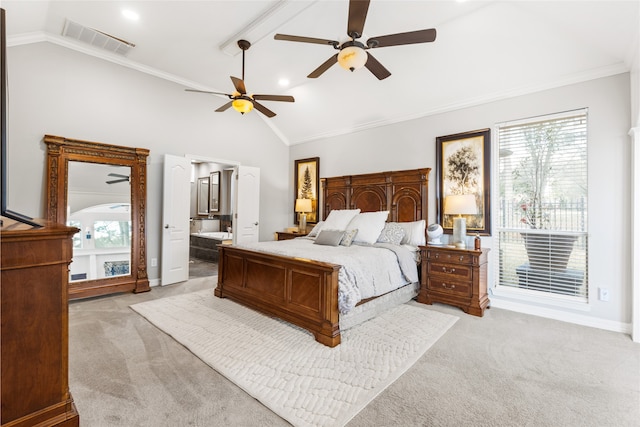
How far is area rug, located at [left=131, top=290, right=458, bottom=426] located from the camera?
188cm

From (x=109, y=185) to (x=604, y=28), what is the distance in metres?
5.96

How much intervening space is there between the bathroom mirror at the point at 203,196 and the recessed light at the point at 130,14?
5.22 metres

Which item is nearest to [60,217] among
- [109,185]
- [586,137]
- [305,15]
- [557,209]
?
[109,185]

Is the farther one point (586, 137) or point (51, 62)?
point (51, 62)

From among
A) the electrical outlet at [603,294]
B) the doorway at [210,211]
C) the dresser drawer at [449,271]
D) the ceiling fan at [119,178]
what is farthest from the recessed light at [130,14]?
Answer: the electrical outlet at [603,294]

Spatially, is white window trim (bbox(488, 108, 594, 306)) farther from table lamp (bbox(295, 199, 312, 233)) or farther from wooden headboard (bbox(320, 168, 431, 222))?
table lamp (bbox(295, 199, 312, 233))

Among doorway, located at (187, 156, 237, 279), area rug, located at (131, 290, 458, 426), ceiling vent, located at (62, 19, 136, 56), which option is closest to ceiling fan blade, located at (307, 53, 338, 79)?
area rug, located at (131, 290, 458, 426)

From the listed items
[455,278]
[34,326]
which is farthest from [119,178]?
[455,278]

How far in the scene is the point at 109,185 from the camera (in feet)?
13.6

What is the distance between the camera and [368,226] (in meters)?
4.12

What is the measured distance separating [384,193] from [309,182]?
6.12ft

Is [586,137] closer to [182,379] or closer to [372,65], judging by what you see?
[372,65]

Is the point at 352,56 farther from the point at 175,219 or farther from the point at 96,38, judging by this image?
the point at 175,219

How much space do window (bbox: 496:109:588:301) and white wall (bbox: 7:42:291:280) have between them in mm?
4423
